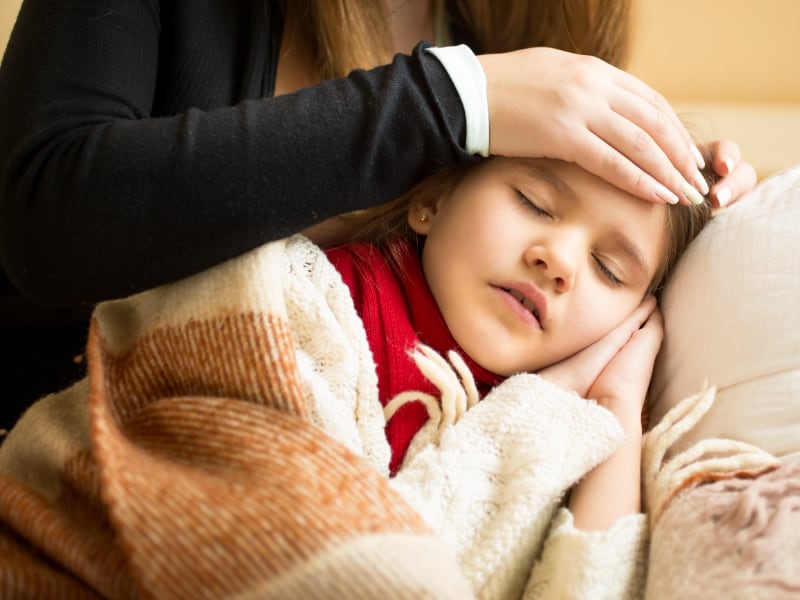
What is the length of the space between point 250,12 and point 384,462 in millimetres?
510

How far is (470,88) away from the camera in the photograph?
0.63m

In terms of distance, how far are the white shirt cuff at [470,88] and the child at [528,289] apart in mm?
107

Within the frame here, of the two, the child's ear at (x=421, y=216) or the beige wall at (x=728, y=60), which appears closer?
the child's ear at (x=421, y=216)

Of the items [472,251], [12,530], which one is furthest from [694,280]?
[12,530]

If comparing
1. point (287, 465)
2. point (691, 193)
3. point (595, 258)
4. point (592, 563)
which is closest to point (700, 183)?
point (691, 193)

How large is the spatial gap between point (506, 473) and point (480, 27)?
2.24 feet

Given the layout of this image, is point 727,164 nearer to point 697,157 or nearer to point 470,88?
point 697,157

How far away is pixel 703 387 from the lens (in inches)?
28.0

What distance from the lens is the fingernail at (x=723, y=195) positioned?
0.79 m

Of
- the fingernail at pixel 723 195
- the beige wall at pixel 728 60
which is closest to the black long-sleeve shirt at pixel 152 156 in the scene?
the fingernail at pixel 723 195

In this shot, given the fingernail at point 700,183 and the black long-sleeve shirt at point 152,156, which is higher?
the black long-sleeve shirt at point 152,156

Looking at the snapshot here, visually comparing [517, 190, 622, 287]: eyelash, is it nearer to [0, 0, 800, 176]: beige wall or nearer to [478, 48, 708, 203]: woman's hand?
[478, 48, 708, 203]: woman's hand

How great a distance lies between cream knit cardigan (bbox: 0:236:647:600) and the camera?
450 mm

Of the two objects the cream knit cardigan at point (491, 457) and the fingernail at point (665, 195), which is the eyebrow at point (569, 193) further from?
the cream knit cardigan at point (491, 457)
